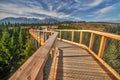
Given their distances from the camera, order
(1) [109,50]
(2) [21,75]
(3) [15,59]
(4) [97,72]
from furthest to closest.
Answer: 1. (3) [15,59]
2. (1) [109,50]
3. (4) [97,72]
4. (2) [21,75]

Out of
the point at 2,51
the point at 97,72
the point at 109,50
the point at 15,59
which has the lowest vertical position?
the point at 15,59

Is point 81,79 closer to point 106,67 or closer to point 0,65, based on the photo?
point 106,67

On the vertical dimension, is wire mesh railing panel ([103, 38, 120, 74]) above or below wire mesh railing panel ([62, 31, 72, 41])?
below

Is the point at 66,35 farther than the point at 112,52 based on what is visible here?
Yes

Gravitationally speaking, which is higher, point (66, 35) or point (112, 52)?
point (66, 35)

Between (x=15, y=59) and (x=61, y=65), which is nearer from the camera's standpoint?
(x=61, y=65)

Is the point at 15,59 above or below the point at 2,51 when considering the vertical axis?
below

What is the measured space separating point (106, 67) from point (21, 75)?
13.7ft

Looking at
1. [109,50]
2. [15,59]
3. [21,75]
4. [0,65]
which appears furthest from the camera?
[15,59]

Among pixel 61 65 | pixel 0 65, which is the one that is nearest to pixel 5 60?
pixel 0 65

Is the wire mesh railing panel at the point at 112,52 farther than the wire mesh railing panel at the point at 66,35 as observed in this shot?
No

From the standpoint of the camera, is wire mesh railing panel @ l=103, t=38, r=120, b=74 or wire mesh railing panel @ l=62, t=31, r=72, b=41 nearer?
wire mesh railing panel @ l=103, t=38, r=120, b=74

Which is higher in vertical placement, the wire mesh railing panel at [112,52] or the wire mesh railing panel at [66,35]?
the wire mesh railing panel at [66,35]

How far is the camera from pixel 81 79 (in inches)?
151
